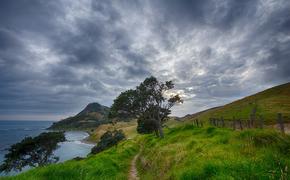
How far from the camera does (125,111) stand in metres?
54.2

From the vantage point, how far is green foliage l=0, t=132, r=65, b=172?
184 feet

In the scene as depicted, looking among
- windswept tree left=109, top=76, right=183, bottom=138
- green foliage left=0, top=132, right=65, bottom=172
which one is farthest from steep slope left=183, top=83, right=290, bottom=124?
green foliage left=0, top=132, right=65, bottom=172

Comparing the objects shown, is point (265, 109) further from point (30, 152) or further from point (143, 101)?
point (30, 152)

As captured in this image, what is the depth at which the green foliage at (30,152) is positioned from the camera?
184 ft

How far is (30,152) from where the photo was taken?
59062 millimetres

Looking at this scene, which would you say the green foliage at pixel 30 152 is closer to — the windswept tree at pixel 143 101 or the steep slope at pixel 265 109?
the windswept tree at pixel 143 101

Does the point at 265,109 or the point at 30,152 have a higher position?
the point at 265,109

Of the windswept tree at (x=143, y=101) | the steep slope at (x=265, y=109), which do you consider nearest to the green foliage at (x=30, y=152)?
the windswept tree at (x=143, y=101)

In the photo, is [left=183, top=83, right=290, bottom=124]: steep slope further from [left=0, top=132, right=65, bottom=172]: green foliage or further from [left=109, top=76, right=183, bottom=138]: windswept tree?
[left=0, top=132, right=65, bottom=172]: green foliage

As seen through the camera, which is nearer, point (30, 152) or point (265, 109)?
point (265, 109)

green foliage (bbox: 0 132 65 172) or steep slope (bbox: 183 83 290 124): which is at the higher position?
steep slope (bbox: 183 83 290 124)

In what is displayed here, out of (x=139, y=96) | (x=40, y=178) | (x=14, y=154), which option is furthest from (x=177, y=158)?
(x=14, y=154)

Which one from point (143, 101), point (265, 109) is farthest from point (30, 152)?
point (265, 109)

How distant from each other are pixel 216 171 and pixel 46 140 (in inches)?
2398
